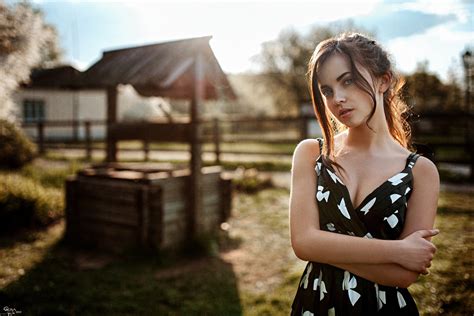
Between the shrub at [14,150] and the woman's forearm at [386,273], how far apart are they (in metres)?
10.8

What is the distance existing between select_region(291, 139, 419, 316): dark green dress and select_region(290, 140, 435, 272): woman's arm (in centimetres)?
6

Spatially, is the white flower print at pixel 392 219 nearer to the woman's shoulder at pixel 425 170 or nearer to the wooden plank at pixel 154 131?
the woman's shoulder at pixel 425 170

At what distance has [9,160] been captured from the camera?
10.9m

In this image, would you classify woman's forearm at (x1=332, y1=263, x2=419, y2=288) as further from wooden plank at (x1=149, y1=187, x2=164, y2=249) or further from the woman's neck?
wooden plank at (x1=149, y1=187, x2=164, y2=249)

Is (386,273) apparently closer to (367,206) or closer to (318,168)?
(367,206)

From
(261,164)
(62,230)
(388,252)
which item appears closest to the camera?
(388,252)

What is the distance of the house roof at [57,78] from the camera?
587cm

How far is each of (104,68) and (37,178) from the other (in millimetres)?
3851

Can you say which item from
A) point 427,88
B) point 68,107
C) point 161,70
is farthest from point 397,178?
point 427,88

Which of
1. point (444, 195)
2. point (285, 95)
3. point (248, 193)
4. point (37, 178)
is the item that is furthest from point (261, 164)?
point (285, 95)

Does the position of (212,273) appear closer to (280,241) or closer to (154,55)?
(280,241)

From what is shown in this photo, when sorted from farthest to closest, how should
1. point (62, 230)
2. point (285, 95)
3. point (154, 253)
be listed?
point (285, 95), point (62, 230), point (154, 253)

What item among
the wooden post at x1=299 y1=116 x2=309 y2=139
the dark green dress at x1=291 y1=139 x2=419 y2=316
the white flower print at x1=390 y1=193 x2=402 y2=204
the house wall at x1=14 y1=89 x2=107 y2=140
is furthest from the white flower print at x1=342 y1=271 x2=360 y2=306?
the house wall at x1=14 y1=89 x2=107 y2=140

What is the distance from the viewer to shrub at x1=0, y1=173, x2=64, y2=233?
602cm
